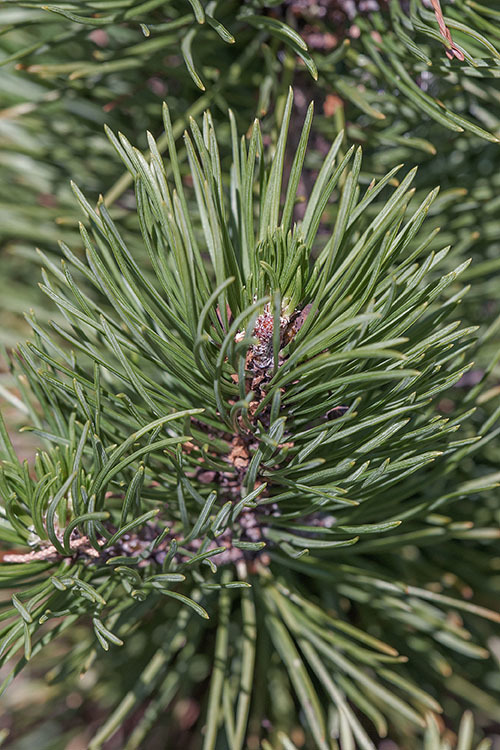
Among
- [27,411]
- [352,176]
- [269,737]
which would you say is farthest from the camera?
[269,737]

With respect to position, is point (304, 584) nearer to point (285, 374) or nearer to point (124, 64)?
point (285, 374)

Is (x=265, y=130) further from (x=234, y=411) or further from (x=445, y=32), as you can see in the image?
(x=234, y=411)

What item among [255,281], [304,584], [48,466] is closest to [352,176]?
[255,281]

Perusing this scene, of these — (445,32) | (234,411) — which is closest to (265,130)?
(445,32)

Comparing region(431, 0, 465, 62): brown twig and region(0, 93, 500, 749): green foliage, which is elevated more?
region(431, 0, 465, 62): brown twig

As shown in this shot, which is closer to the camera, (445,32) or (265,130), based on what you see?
(445,32)

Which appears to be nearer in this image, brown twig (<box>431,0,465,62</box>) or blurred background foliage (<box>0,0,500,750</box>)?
brown twig (<box>431,0,465,62</box>)
